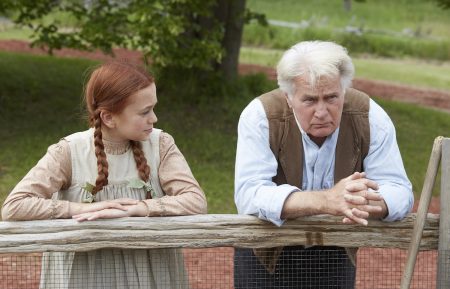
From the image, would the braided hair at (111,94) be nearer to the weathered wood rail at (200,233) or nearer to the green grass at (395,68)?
the weathered wood rail at (200,233)

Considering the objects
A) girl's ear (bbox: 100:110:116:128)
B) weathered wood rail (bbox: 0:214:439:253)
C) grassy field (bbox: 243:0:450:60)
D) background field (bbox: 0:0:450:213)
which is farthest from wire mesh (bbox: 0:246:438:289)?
grassy field (bbox: 243:0:450:60)

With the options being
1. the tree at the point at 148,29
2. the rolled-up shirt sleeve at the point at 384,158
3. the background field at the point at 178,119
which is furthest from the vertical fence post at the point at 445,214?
the tree at the point at 148,29

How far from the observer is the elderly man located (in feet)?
13.0

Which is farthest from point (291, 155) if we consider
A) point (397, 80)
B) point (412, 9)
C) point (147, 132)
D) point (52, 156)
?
point (412, 9)

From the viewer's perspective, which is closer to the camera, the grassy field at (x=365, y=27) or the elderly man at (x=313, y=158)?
the elderly man at (x=313, y=158)

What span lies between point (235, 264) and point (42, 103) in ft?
30.7

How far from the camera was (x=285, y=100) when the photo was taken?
416 centimetres

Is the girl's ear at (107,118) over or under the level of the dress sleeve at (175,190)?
over

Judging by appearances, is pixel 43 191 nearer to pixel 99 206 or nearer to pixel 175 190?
pixel 99 206

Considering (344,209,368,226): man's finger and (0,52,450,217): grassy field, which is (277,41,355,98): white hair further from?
(0,52,450,217): grassy field

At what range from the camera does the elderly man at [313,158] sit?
13.0ft

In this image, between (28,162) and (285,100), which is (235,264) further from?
(28,162)

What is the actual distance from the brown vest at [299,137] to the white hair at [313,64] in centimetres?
13

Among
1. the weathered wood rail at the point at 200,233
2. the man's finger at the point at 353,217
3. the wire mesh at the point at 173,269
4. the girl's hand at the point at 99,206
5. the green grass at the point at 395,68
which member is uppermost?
the man's finger at the point at 353,217
